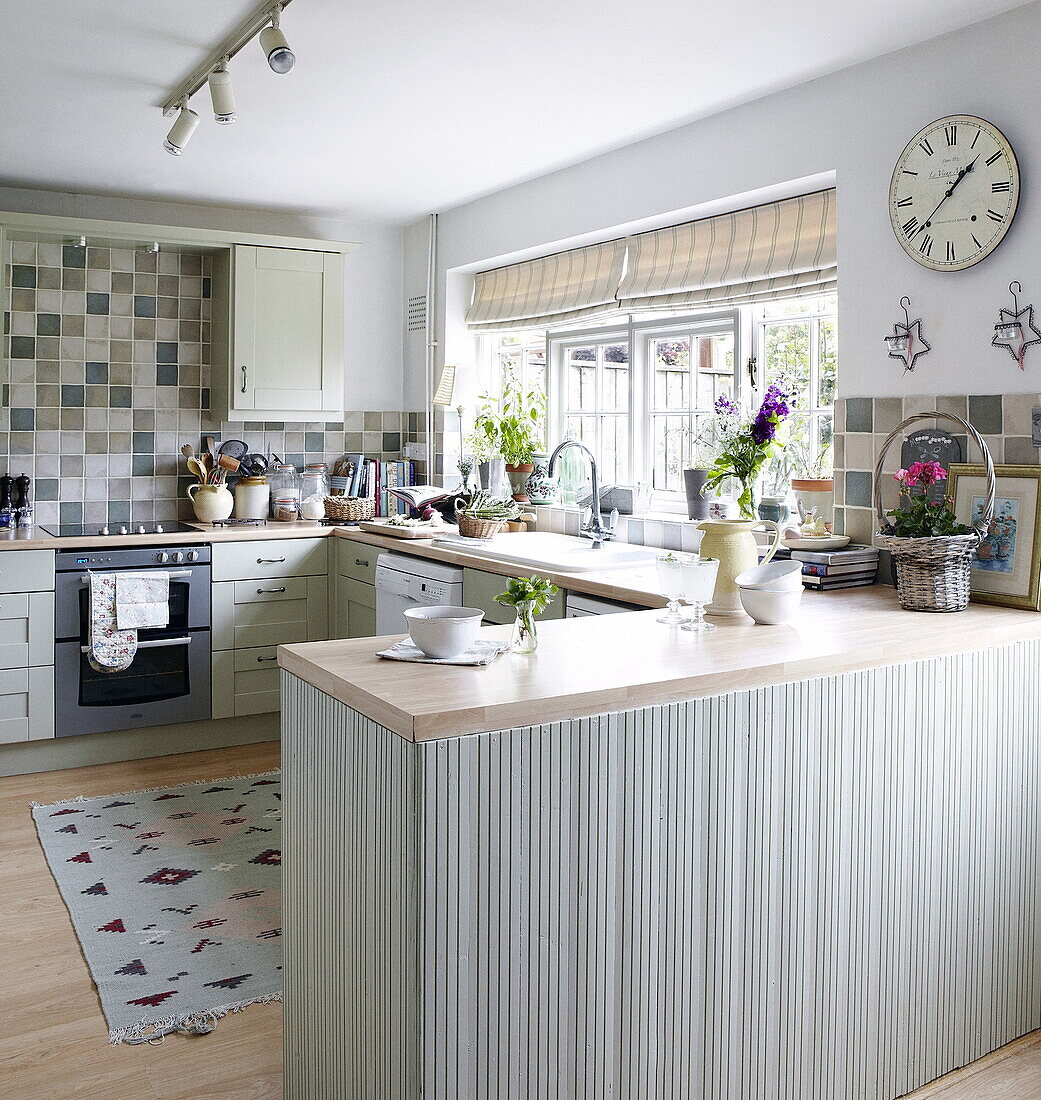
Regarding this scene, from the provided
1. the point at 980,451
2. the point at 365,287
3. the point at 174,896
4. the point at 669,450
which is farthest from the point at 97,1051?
the point at 365,287

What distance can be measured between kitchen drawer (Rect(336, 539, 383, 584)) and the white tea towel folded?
0.76 m

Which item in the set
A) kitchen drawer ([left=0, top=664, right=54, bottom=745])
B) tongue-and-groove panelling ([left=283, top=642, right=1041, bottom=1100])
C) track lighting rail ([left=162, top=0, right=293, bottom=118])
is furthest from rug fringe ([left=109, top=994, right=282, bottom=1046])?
track lighting rail ([left=162, top=0, right=293, bottom=118])

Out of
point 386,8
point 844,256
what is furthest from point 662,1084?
point 386,8

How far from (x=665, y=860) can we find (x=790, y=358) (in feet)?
7.63

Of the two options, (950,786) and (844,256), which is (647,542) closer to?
(844,256)

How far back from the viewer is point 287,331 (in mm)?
4965

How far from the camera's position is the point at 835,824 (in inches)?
80.7

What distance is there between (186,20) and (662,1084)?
274 centimetres

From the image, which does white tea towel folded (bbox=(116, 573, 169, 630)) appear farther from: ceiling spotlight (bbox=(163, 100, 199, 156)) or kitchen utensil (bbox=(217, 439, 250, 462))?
ceiling spotlight (bbox=(163, 100, 199, 156))

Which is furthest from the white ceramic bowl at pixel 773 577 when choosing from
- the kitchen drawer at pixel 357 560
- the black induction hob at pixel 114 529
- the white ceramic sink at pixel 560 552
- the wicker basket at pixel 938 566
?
the black induction hob at pixel 114 529

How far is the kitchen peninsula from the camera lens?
1.61 meters

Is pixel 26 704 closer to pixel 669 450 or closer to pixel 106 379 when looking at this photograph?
pixel 106 379

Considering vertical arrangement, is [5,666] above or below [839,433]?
below

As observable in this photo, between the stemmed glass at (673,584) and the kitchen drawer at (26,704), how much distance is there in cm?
288
